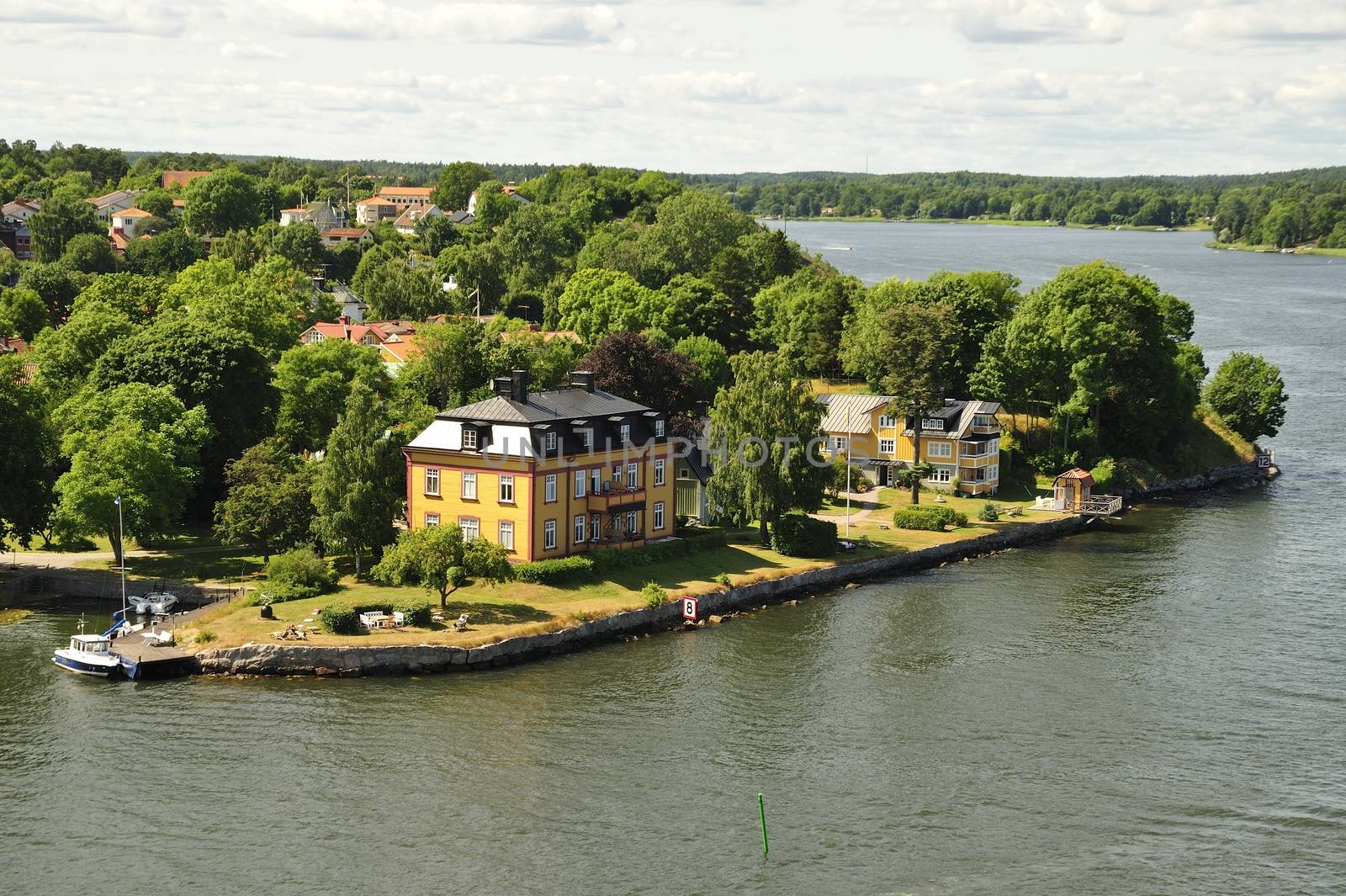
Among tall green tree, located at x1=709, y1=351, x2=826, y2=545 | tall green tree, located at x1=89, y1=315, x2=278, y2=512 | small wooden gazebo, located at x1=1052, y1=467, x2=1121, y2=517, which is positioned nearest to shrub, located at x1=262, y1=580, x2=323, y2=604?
tall green tree, located at x1=89, y1=315, x2=278, y2=512

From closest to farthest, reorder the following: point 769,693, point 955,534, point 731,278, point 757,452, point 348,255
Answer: point 769,693 → point 757,452 → point 955,534 → point 731,278 → point 348,255

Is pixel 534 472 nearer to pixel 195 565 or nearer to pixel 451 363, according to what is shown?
pixel 195 565

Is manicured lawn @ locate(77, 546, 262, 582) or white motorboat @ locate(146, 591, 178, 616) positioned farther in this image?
manicured lawn @ locate(77, 546, 262, 582)

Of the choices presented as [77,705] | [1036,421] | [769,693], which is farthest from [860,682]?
[1036,421]

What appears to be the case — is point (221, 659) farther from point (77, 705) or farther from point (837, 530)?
point (837, 530)

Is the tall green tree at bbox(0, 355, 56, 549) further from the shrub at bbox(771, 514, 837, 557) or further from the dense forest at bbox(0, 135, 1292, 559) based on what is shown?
the shrub at bbox(771, 514, 837, 557)

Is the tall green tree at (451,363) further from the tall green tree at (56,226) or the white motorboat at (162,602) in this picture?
the tall green tree at (56,226)
